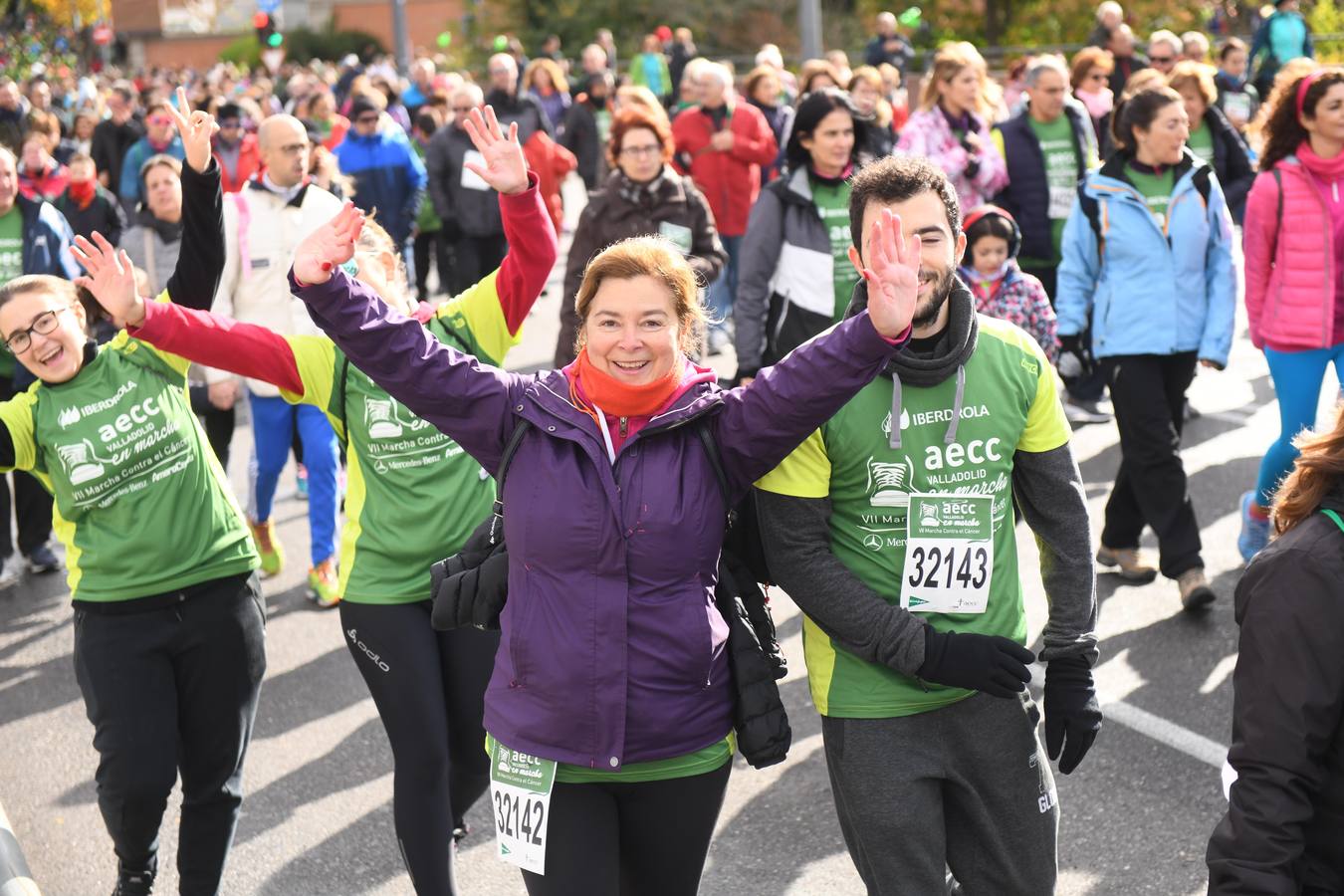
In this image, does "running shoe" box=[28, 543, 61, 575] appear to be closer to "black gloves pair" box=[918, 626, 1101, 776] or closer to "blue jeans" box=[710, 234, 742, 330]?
"blue jeans" box=[710, 234, 742, 330]

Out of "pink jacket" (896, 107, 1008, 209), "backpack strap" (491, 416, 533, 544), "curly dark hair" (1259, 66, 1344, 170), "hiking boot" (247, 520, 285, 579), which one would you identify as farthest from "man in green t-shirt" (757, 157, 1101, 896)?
"pink jacket" (896, 107, 1008, 209)

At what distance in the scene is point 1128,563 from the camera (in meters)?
7.11

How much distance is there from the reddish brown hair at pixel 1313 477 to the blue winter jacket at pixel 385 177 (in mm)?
10823

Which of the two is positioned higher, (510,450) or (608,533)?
(510,450)

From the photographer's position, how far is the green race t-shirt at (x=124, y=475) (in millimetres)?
4434

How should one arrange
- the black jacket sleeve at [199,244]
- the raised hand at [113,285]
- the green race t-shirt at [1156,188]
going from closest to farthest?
1. the raised hand at [113,285]
2. the black jacket sleeve at [199,244]
3. the green race t-shirt at [1156,188]

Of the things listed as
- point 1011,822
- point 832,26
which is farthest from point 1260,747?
point 832,26

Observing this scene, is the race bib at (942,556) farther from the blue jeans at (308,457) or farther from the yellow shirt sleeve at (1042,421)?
the blue jeans at (308,457)

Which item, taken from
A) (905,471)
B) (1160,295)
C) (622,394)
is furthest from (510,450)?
(1160,295)

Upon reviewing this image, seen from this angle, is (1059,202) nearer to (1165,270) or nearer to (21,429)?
(1165,270)

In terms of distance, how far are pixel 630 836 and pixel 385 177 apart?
1013cm

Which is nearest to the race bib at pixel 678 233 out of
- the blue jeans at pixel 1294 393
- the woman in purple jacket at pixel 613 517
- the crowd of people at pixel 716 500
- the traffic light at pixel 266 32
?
the crowd of people at pixel 716 500

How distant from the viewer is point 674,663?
3.23 m

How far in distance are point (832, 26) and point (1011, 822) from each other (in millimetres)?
36694
